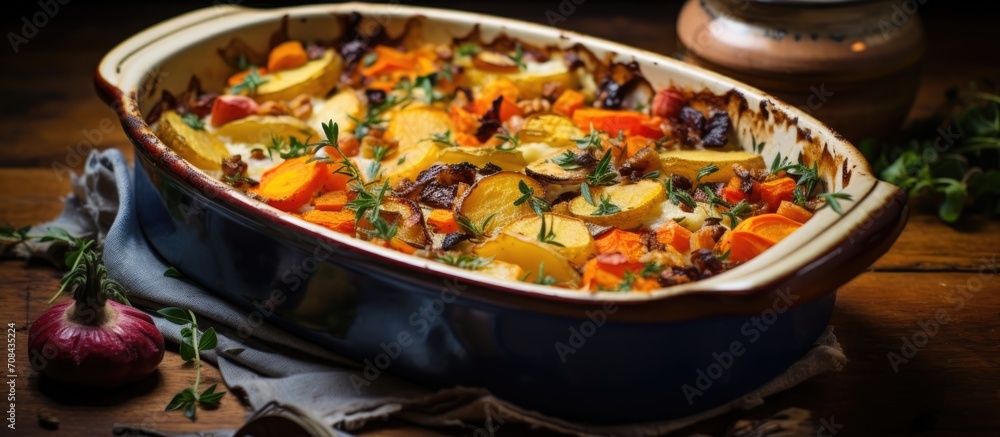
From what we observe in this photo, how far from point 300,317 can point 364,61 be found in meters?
1.13

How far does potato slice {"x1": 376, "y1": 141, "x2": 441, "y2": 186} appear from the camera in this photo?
240cm

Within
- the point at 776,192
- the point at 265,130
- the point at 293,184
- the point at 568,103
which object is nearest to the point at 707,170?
the point at 776,192

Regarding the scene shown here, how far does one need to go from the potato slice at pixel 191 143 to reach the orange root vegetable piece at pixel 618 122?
918mm

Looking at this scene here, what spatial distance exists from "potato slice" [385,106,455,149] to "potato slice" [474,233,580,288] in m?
0.67

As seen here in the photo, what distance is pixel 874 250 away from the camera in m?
1.77

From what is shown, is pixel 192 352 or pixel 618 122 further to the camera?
pixel 618 122

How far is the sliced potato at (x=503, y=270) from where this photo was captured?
1.90 m

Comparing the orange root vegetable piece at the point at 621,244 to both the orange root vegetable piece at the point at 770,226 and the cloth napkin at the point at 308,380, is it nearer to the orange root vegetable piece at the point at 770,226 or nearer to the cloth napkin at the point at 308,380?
the orange root vegetable piece at the point at 770,226

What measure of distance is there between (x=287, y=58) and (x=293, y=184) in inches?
31.4

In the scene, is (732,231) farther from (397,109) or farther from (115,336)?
(115,336)

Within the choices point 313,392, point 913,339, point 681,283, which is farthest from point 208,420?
point 913,339

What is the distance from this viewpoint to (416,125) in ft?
8.59

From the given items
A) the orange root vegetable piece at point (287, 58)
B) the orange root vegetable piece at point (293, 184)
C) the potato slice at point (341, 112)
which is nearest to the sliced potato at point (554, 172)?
the orange root vegetable piece at point (293, 184)

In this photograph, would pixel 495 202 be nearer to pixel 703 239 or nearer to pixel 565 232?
pixel 565 232
